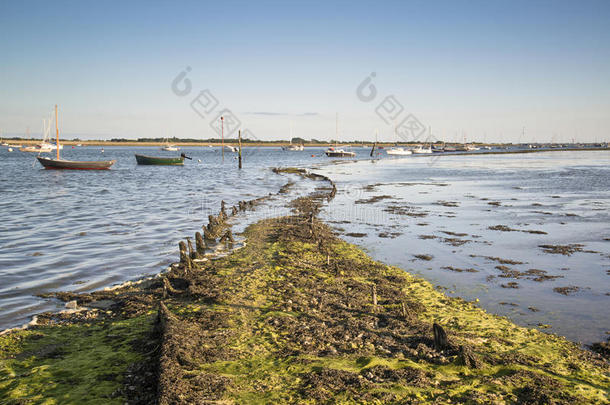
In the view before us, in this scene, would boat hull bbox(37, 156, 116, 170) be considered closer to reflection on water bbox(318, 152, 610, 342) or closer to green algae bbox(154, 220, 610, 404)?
reflection on water bbox(318, 152, 610, 342)

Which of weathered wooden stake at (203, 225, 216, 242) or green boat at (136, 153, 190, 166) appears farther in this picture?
green boat at (136, 153, 190, 166)

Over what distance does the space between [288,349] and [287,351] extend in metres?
0.07

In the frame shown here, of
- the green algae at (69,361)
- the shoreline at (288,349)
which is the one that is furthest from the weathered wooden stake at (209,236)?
the green algae at (69,361)

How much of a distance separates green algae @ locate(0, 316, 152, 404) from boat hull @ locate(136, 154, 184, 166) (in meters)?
74.7

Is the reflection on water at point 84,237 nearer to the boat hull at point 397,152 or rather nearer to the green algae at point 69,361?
the green algae at point 69,361

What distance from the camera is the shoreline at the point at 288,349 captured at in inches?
229

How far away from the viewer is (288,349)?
7055 mm

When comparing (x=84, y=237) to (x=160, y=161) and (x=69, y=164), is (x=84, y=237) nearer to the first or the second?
(x=69, y=164)

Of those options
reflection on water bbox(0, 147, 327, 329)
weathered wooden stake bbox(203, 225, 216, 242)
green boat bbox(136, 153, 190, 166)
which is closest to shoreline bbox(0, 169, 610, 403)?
reflection on water bbox(0, 147, 327, 329)

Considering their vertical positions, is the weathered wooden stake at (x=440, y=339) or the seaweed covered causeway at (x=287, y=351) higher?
the weathered wooden stake at (x=440, y=339)

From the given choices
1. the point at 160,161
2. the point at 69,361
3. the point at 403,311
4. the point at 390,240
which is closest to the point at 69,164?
the point at 160,161

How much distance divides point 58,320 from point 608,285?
564 inches

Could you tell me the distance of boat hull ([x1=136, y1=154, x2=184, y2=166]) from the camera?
3135 inches

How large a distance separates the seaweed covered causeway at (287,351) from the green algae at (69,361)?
0.02m
